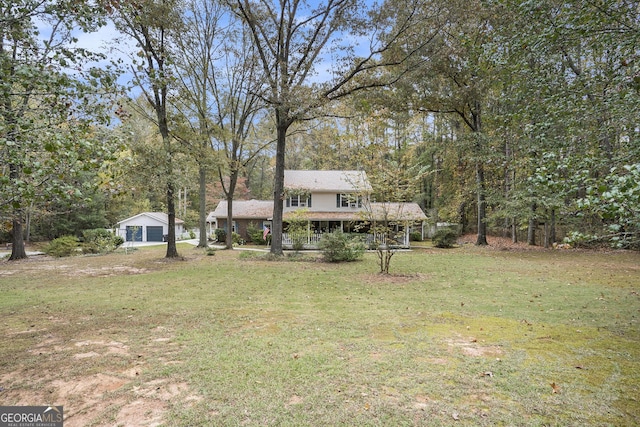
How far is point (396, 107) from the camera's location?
18.9 meters

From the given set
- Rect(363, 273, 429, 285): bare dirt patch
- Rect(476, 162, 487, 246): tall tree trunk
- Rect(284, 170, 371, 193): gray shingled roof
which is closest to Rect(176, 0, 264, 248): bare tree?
Rect(284, 170, 371, 193): gray shingled roof

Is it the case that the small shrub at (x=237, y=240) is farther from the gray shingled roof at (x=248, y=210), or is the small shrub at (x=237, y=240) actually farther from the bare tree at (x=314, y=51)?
the bare tree at (x=314, y=51)

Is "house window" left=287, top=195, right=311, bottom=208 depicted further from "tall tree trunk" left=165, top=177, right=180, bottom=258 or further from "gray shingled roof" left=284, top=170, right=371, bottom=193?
"tall tree trunk" left=165, top=177, right=180, bottom=258

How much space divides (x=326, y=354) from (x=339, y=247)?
1031 cm

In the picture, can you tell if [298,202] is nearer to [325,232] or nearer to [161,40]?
[325,232]

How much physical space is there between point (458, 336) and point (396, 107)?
16.3 metres

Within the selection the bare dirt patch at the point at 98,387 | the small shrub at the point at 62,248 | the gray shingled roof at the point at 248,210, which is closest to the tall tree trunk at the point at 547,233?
the gray shingled roof at the point at 248,210

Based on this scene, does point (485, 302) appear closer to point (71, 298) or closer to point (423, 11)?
point (71, 298)

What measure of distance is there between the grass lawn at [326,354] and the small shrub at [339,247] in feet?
17.6

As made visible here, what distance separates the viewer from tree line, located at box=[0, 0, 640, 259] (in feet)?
11.5


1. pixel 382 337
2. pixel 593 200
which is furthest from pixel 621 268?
pixel 593 200

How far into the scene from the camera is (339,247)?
14578 mm

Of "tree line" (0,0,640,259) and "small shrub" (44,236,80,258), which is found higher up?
"tree line" (0,0,640,259)

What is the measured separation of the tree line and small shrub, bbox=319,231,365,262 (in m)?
3.05
